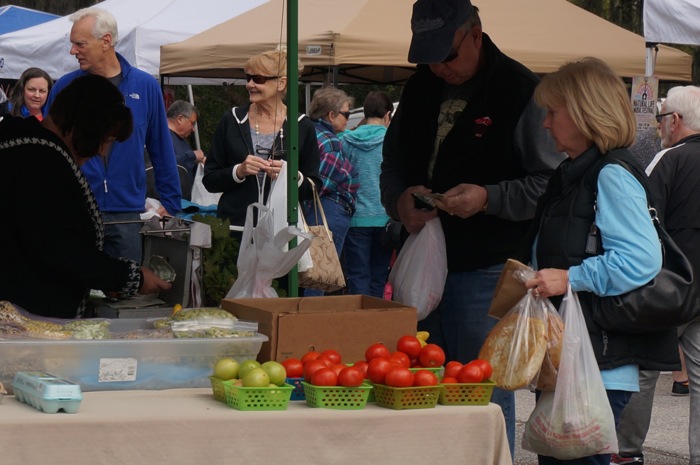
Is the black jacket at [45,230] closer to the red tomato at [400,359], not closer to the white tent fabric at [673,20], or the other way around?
the red tomato at [400,359]

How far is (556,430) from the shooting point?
2.92m

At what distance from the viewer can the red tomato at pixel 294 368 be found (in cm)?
276

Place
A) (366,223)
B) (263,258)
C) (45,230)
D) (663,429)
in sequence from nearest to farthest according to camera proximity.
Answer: (45,230), (263,258), (663,429), (366,223)

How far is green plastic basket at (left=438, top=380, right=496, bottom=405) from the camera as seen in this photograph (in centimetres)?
268

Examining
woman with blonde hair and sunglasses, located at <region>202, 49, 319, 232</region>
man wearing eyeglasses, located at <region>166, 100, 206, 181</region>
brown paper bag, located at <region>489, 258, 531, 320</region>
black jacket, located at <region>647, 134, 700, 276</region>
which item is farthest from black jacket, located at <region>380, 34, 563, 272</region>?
man wearing eyeglasses, located at <region>166, 100, 206, 181</region>

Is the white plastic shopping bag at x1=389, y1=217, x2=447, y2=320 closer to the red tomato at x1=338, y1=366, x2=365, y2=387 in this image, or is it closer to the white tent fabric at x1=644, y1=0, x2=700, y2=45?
the red tomato at x1=338, y1=366, x2=365, y2=387

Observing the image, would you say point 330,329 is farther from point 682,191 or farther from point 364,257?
point 364,257

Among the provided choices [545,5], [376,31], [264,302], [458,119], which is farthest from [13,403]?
[545,5]

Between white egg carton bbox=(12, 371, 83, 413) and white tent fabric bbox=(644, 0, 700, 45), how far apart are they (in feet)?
14.5

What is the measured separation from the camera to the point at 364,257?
792 centimetres

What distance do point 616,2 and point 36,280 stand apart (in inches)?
731

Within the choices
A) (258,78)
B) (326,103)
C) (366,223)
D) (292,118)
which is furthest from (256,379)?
(326,103)

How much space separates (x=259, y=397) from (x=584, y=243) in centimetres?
103

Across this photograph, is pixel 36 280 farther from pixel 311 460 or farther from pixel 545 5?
pixel 545 5
